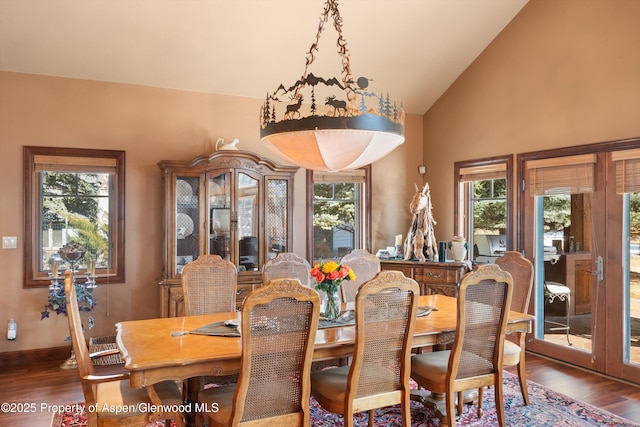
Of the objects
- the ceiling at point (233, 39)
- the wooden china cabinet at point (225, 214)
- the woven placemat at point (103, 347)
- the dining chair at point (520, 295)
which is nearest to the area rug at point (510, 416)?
the dining chair at point (520, 295)

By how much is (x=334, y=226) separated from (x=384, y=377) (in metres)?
3.27

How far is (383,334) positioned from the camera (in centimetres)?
267

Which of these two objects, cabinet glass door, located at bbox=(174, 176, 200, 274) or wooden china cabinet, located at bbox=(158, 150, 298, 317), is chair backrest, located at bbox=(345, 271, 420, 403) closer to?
wooden china cabinet, located at bbox=(158, 150, 298, 317)

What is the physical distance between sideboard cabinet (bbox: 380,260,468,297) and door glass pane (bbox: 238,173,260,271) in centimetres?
146

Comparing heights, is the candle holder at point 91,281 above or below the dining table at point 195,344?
Result: above

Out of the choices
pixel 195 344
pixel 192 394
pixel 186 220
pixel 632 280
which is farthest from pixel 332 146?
pixel 632 280

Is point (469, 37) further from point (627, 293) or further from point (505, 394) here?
point (505, 394)

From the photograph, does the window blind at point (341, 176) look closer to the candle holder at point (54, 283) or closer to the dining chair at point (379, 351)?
the candle holder at point (54, 283)

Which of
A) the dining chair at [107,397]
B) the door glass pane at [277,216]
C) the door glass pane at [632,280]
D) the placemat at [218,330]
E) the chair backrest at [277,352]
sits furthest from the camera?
the door glass pane at [277,216]

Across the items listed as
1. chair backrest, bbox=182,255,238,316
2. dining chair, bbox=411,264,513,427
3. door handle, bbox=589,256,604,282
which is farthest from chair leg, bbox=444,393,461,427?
door handle, bbox=589,256,604,282

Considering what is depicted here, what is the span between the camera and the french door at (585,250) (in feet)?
13.4

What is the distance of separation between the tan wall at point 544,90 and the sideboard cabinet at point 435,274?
0.91m

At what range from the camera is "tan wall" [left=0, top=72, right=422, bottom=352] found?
14.7ft

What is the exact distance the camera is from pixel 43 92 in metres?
4.56
